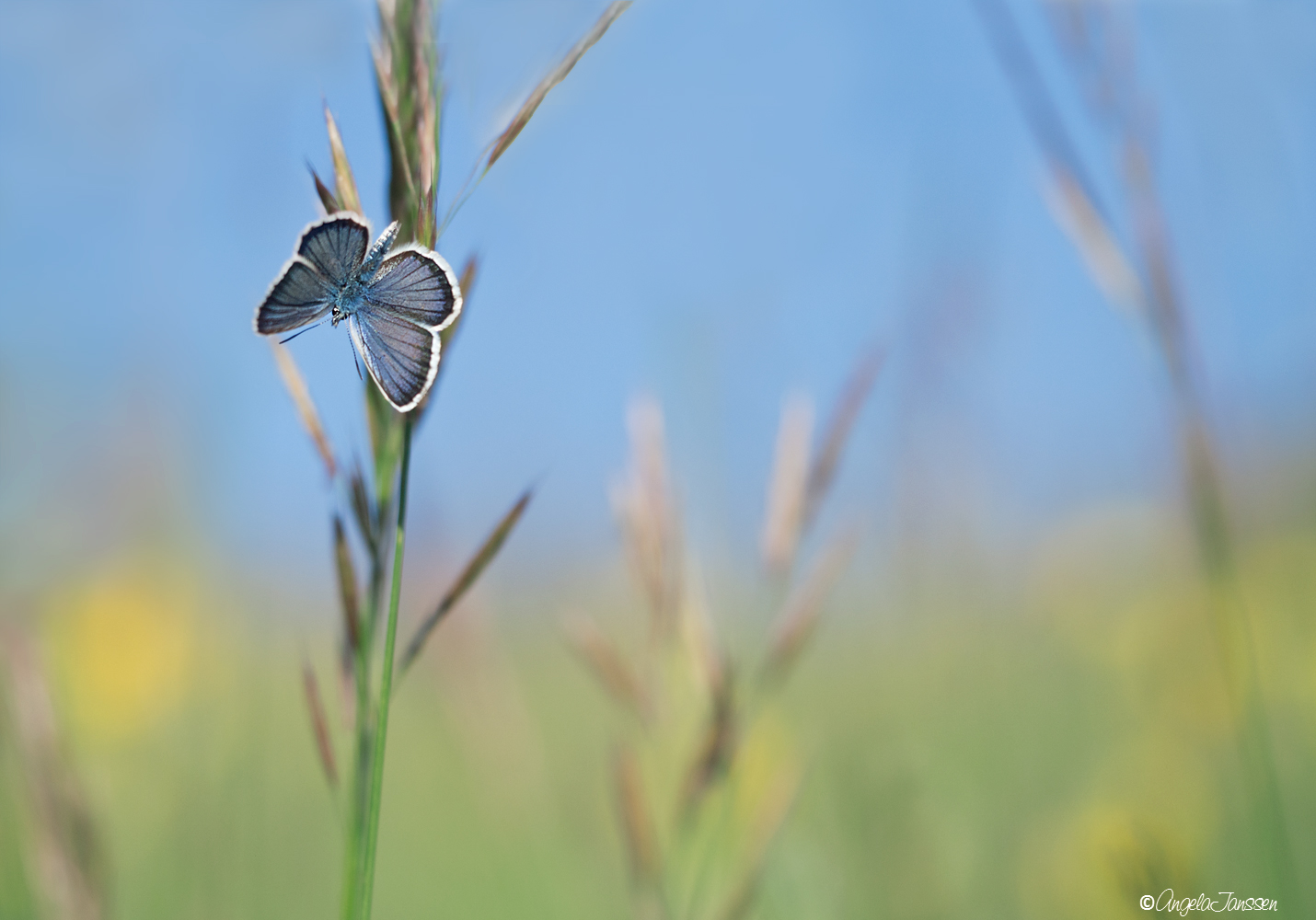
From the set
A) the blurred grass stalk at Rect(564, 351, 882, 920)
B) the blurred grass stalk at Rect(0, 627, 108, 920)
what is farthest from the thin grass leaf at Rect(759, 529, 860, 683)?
the blurred grass stalk at Rect(0, 627, 108, 920)

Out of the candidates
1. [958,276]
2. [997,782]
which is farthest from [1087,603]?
[958,276]

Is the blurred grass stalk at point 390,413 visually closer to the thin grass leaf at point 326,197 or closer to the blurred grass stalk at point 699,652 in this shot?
the thin grass leaf at point 326,197

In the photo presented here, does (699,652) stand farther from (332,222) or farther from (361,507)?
(332,222)

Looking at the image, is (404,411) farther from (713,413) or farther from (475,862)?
(475,862)

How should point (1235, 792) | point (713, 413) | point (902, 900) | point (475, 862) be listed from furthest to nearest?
1. point (475, 862)
2. point (1235, 792)
3. point (713, 413)
4. point (902, 900)

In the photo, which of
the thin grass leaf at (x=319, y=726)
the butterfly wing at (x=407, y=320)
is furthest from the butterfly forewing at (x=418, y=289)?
the thin grass leaf at (x=319, y=726)
